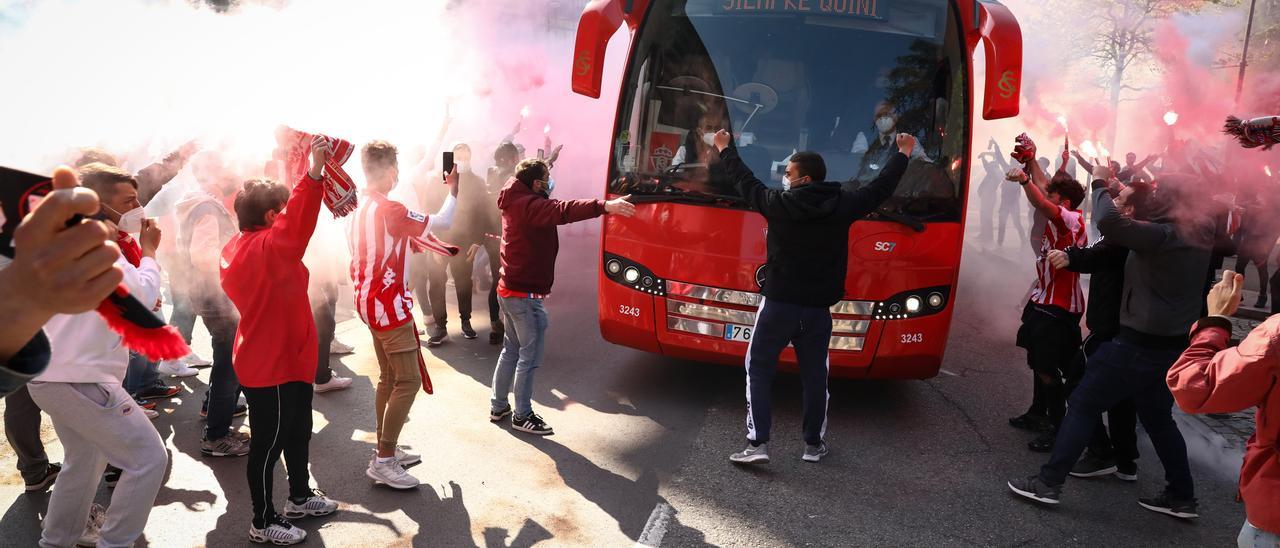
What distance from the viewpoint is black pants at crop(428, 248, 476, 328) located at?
745cm

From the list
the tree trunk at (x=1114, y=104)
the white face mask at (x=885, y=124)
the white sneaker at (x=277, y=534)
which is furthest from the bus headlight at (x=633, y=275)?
the tree trunk at (x=1114, y=104)

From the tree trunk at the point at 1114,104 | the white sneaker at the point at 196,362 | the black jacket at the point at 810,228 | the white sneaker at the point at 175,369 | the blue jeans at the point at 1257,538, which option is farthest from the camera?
the tree trunk at the point at 1114,104

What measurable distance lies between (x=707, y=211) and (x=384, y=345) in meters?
2.25

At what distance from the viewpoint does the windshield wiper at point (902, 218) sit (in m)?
5.33

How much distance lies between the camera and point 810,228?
4.61 meters

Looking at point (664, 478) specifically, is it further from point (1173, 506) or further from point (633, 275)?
point (1173, 506)

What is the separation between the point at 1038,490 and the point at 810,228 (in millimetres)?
1826

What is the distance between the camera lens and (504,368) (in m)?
5.40

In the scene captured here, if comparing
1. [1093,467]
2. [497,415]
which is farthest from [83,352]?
[1093,467]

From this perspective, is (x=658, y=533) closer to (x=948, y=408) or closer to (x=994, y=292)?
(x=948, y=408)

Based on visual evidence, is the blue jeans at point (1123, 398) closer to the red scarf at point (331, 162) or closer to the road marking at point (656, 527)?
the road marking at point (656, 527)

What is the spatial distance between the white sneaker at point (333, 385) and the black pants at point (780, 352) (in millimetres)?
2960

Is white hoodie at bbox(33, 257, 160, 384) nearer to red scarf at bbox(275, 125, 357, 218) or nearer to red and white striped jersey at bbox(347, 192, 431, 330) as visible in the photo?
red scarf at bbox(275, 125, 357, 218)

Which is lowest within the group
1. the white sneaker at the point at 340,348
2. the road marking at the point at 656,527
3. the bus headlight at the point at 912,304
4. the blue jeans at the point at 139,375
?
the white sneaker at the point at 340,348
